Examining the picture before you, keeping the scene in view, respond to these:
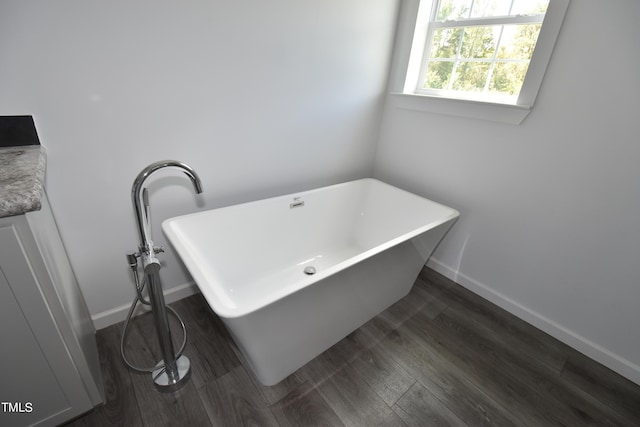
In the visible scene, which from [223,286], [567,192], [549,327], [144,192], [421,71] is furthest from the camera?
[421,71]

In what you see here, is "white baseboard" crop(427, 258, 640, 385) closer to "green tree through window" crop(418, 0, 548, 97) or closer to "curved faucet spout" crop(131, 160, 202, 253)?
"green tree through window" crop(418, 0, 548, 97)

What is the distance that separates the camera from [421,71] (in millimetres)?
1978

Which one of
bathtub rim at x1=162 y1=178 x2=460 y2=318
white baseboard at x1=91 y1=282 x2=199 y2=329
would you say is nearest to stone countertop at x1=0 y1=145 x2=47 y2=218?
bathtub rim at x1=162 y1=178 x2=460 y2=318

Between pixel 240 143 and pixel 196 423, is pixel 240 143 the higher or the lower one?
the higher one

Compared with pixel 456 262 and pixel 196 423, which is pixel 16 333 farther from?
pixel 456 262

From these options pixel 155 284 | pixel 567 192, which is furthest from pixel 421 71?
pixel 155 284

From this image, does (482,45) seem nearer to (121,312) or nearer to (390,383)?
(390,383)

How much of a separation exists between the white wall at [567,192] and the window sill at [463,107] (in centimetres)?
4

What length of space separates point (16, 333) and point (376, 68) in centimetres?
210

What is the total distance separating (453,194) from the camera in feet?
6.14

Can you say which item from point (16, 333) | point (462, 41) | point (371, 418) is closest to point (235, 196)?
point (16, 333)

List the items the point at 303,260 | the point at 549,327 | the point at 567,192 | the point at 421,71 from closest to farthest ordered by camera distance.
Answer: the point at 567,192, the point at 549,327, the point at 303,260, the point at 421,71

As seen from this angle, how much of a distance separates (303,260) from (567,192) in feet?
4.73

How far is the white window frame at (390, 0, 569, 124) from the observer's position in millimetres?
1337
